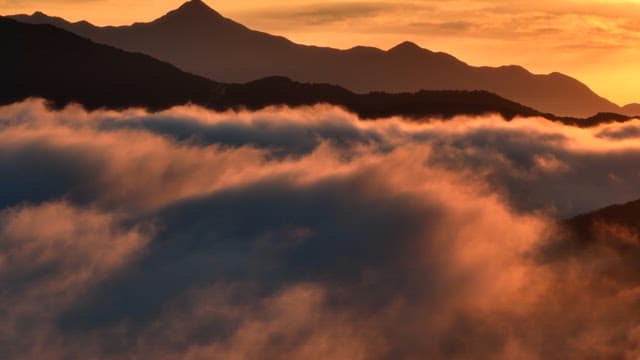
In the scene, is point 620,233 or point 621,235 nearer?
point 621,235

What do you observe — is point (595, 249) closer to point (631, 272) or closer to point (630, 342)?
point (631, 272)

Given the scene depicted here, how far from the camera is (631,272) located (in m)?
194

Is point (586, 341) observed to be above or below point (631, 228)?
below

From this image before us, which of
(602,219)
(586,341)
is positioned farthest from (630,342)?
(602,219)

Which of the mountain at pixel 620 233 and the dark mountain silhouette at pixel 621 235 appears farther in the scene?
the dark mountain silhouette at pixel 621 235

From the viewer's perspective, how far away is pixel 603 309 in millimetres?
191875

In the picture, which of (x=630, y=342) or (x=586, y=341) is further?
(x=586, y=341)

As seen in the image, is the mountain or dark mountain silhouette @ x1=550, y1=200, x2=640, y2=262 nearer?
the mountain

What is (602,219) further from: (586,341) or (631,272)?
(586,341)

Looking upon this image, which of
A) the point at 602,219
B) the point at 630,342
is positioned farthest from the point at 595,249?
the point at 630,342

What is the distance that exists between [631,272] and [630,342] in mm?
21802

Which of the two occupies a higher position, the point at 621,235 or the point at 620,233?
the point at 620,233

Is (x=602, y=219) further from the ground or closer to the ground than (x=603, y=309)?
further from the ground

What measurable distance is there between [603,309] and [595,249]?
1223 cm
